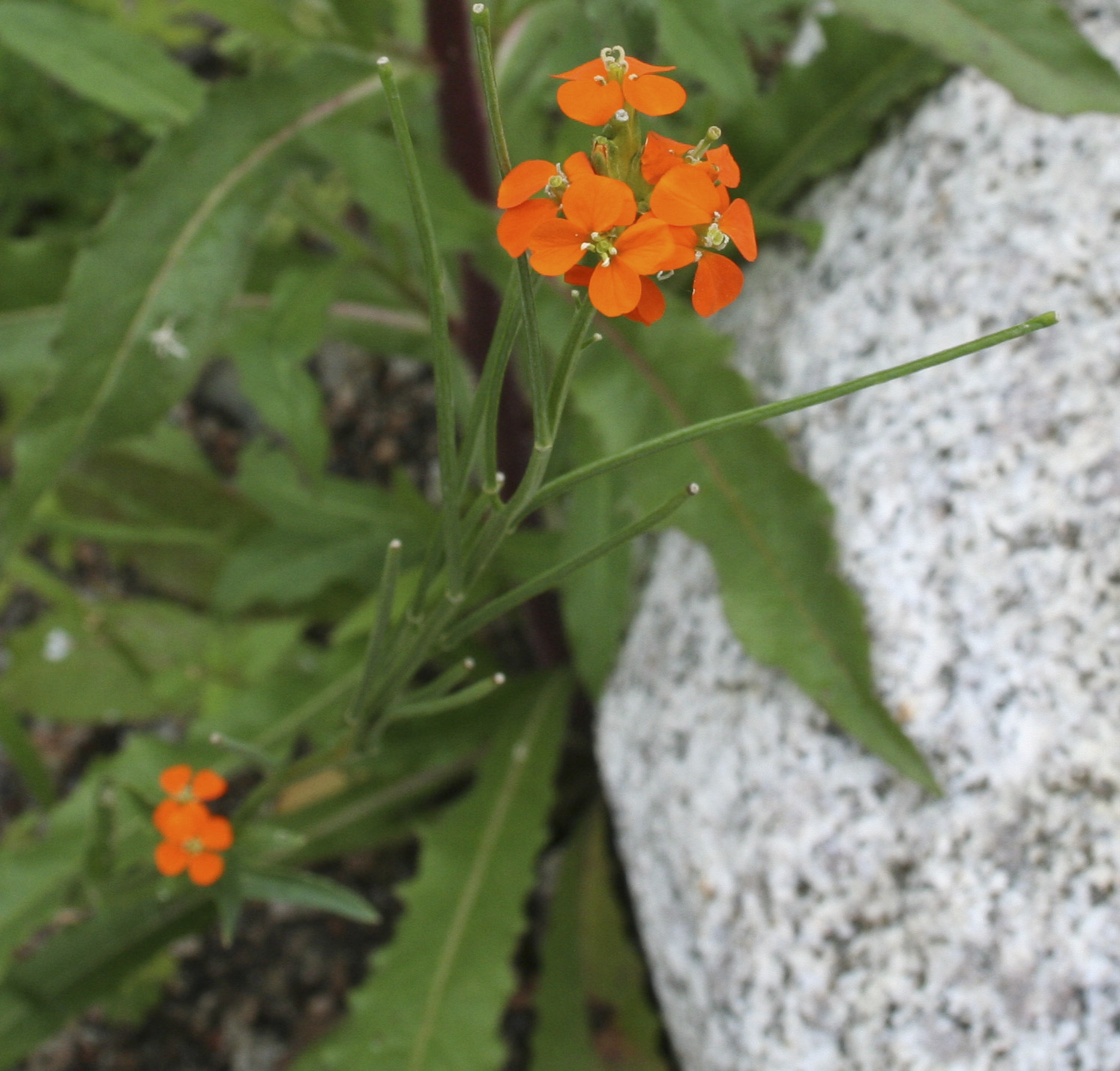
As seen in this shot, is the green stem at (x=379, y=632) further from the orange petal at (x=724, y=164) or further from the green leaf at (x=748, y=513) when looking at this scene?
the green leaf at (x=748, y=513)

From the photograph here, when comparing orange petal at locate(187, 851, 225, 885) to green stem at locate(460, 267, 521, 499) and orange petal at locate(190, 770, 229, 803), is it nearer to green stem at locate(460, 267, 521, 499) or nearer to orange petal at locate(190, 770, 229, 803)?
orange petal at locate(190, 770, 229, 803)

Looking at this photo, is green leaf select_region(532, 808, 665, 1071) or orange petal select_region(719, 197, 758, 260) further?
green leaf select_region(532, 808, 665, 1071)

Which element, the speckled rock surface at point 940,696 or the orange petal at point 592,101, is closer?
the orange petal at point 592,101

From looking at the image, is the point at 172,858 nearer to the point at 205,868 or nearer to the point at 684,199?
the point at 205,868

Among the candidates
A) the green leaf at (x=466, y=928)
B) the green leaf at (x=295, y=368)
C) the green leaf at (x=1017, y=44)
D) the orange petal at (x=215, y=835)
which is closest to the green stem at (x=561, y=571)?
the orange petal at (x=215, y=835)

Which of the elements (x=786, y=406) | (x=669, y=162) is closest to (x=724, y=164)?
(x=669, y=162)

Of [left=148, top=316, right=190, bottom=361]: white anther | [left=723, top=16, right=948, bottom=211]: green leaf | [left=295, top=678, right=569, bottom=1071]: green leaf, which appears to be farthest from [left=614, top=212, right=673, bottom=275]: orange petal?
[left=295, top=678, right=569, bottom=1071]: green leaf

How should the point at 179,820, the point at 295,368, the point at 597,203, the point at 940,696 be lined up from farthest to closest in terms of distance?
the point at 295,368, the point at 940,696, the point at 179,820, the point at 597,203
